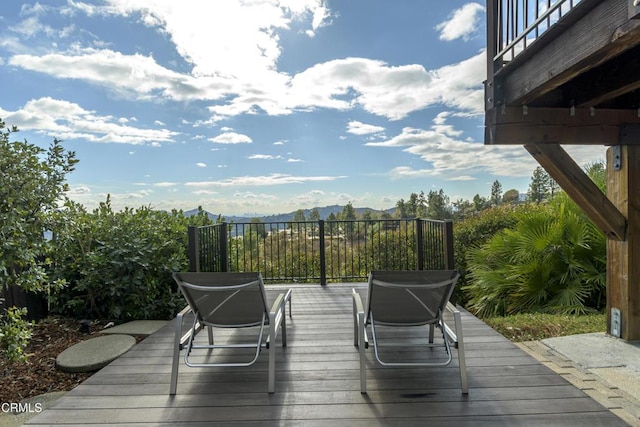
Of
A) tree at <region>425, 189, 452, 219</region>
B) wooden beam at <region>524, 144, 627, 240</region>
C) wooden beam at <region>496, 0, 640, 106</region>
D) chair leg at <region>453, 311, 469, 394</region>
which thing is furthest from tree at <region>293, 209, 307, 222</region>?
tree at <region>425, 189, 452, 219</region>

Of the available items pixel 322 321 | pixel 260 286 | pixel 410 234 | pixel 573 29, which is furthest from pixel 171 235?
pixel 410 234

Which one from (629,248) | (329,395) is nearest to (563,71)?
(629,248)

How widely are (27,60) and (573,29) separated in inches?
261

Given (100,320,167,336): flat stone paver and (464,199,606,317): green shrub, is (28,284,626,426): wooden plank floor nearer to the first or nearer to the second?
(100,320,167,336): flat stone paver

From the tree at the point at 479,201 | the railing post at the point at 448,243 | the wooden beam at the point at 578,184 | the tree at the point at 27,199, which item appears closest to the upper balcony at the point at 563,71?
the wooden beam at the point at 578,184

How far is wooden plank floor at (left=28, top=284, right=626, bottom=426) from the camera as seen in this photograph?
1.85 meters

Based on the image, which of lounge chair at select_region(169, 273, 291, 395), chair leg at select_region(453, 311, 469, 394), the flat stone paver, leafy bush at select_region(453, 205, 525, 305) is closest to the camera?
chair leg at select_region(453, 311, 469, 394)

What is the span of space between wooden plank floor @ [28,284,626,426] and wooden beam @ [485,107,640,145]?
1951 millimetres

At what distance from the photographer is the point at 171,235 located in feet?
15.7

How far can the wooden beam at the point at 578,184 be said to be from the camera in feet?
10.7

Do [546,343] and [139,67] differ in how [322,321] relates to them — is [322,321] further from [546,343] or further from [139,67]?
[139,67]

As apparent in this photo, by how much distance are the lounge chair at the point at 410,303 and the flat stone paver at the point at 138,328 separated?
100 inches

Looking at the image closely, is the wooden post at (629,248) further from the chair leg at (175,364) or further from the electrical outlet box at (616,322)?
the chair leg at (175,364)

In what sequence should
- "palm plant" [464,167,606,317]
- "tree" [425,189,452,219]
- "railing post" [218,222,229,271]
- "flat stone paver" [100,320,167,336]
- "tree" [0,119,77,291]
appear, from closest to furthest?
"tree" [0,119,77,291]
"flat stone paver" [100,320,167,336]
"palm plant" [464,167,606,317]
"railing post" [218,222,229,271]
"tree" [425,189,452,219]
